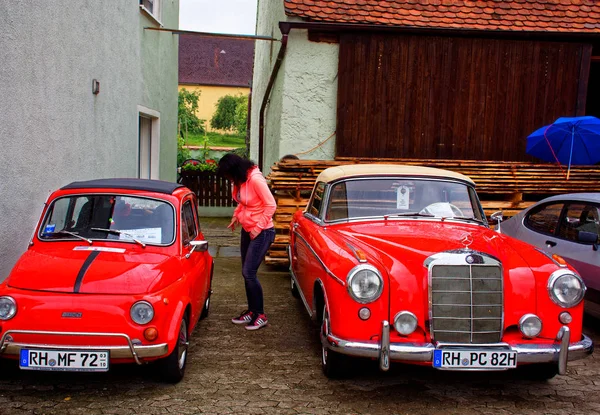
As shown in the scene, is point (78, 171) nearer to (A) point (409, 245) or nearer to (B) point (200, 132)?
(A) point (409, 245)

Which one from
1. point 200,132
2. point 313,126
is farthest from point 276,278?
point 200,132

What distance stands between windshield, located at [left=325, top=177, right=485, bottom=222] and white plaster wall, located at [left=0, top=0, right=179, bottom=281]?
3.40m

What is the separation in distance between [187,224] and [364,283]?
6.40 feet

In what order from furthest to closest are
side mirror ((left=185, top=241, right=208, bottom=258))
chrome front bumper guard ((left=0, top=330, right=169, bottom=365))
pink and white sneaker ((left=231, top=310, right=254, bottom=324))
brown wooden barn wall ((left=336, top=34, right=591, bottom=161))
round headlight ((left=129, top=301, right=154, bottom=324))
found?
brown wooden barn wall ((left=336, top=34, right=591, bottom=161)), pink and white sneaker ((left=231, top=310, right=254, bottom=324)), side mirror ((left=185, top=241, right=208, bottom=258)), round headlight ((left=129, top=301, right=154, bottom=324)), chrome front bumper guard ((left=0, top=330, right=169, bottom=365))

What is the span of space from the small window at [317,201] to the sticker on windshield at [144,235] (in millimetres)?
1673

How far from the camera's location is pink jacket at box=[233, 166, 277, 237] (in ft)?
17.1

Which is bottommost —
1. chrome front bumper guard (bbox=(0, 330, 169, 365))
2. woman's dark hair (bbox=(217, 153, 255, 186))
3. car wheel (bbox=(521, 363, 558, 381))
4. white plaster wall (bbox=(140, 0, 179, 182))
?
car wheel (bbox=(521, 363, 558, 381))

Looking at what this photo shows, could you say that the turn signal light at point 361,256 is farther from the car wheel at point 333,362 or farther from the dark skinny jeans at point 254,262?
the dark skinny jeans at point 254,262

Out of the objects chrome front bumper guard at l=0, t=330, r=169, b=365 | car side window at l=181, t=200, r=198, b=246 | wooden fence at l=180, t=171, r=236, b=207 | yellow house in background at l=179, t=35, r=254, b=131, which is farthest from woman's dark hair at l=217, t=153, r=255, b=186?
yellow house in background at l=179, t=35, r=254, b=131

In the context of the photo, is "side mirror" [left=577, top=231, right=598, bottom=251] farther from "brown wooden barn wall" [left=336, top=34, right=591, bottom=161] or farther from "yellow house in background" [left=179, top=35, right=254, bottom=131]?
"yellow house in background" [left=179, top=35, right=254, bottom=131]

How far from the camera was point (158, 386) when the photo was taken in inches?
157

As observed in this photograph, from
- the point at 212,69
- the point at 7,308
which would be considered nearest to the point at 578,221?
the point at 7,308

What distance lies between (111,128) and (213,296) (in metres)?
3.52

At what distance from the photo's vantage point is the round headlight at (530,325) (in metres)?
3.77
